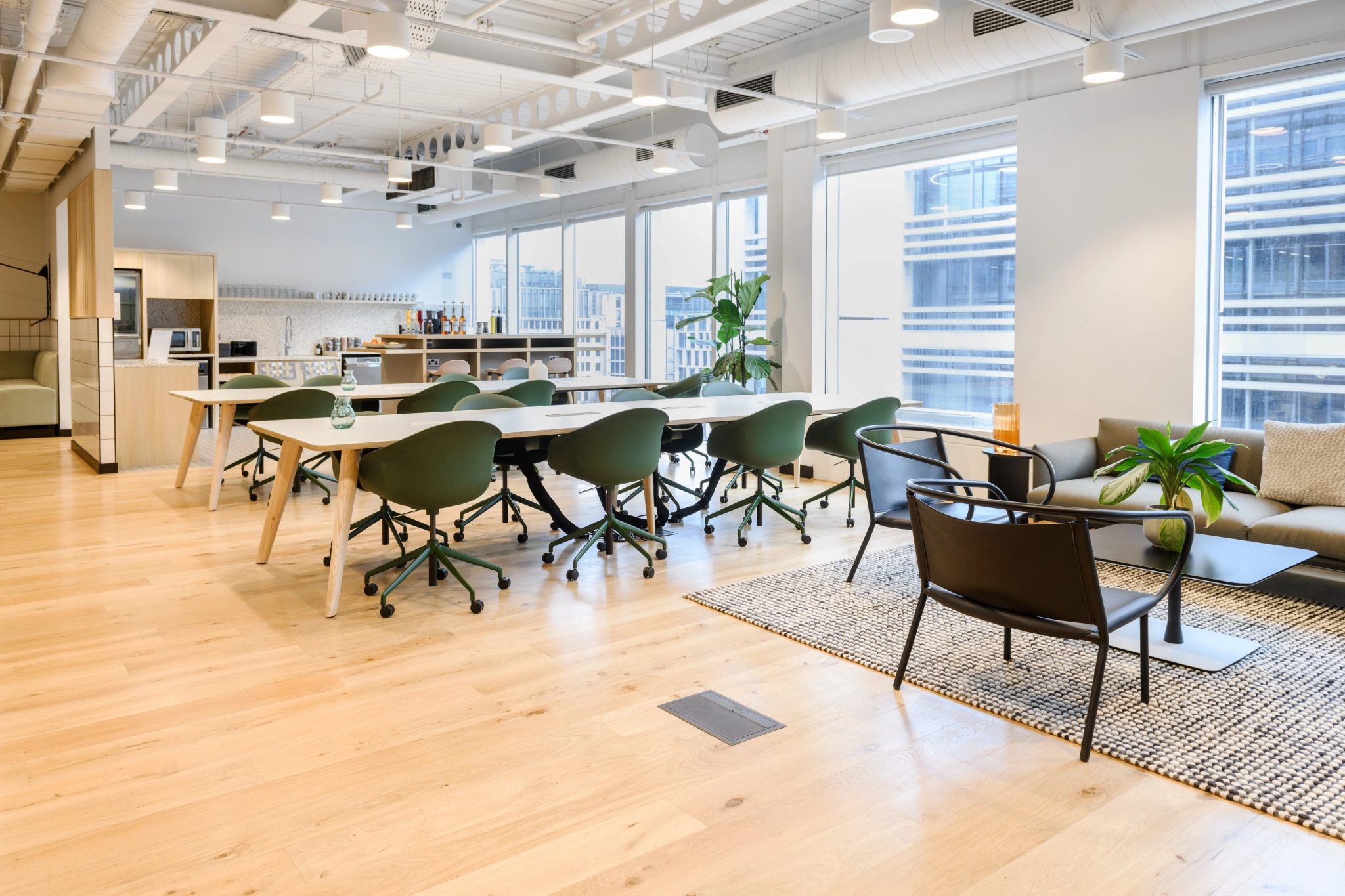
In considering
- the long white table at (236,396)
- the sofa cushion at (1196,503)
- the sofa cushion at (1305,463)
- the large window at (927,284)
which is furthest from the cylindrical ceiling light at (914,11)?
the long white table at (236,396)

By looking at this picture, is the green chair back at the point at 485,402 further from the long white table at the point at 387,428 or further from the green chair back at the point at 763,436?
the green chair back at the point at 763,436

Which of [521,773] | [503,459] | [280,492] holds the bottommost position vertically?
[521,773]

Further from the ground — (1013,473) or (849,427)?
(849,427)

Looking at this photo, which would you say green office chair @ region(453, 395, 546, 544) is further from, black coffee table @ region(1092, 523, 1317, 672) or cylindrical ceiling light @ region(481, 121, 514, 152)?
black coffee table @ region(1092, 523, 1317, 672)

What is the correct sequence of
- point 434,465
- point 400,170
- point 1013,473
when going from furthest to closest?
1. point 400,170
2. point 1013,473
3. point 434,465

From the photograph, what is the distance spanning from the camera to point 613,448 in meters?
4.95

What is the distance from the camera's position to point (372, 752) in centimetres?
294

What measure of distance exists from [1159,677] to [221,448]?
6.05m

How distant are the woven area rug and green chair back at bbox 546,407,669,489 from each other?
2.64 feet

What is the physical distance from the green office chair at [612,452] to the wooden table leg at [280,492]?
1279 mm

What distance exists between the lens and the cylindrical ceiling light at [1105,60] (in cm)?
477

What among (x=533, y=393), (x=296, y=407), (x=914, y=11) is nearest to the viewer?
(x=914, y=11)

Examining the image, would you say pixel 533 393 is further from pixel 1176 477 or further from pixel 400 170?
pixel 1176 477

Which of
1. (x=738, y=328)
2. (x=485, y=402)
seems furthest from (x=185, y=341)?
(x=485, y=402)
